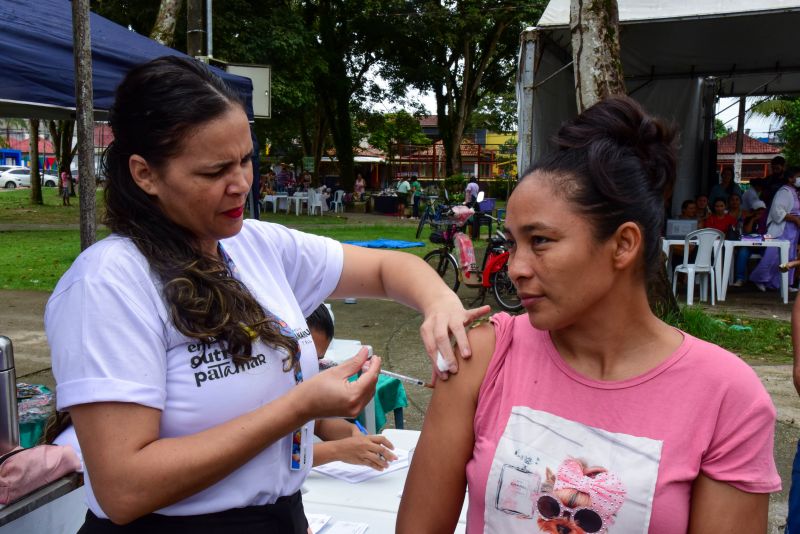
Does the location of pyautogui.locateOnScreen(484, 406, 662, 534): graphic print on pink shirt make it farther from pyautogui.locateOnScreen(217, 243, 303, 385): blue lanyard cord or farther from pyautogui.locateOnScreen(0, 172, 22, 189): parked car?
pyautogui.locateOnScreen(0, 172, 22, 189): parked car

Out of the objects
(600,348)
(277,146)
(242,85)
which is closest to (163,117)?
(600,348)

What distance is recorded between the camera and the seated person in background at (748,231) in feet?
33.7

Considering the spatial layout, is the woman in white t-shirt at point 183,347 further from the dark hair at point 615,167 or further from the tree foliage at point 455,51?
the tree foliage at point 455,51

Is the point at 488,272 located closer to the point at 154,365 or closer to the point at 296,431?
the point at 296,431

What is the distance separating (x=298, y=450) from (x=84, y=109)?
267cm

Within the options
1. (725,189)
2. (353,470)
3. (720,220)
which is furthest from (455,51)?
(353,470)

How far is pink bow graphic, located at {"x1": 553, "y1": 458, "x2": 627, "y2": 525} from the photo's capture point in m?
1.37

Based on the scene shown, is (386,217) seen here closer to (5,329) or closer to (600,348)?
(5,329)

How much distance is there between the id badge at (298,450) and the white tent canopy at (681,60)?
4.89 m

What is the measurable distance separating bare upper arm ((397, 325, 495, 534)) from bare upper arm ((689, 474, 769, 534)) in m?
0.46

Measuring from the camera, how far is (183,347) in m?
1.35

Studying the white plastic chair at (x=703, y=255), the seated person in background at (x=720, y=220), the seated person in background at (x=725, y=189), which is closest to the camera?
the white plastic chair at (x=703, y=255)

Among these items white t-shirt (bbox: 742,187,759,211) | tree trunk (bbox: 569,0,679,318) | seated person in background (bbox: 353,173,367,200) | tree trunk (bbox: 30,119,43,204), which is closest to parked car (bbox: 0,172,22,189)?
tree trunk (bbox: 30,119,43,204)

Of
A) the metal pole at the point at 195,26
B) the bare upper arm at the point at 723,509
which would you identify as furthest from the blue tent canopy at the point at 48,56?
the metal pole at the point at 195,26
